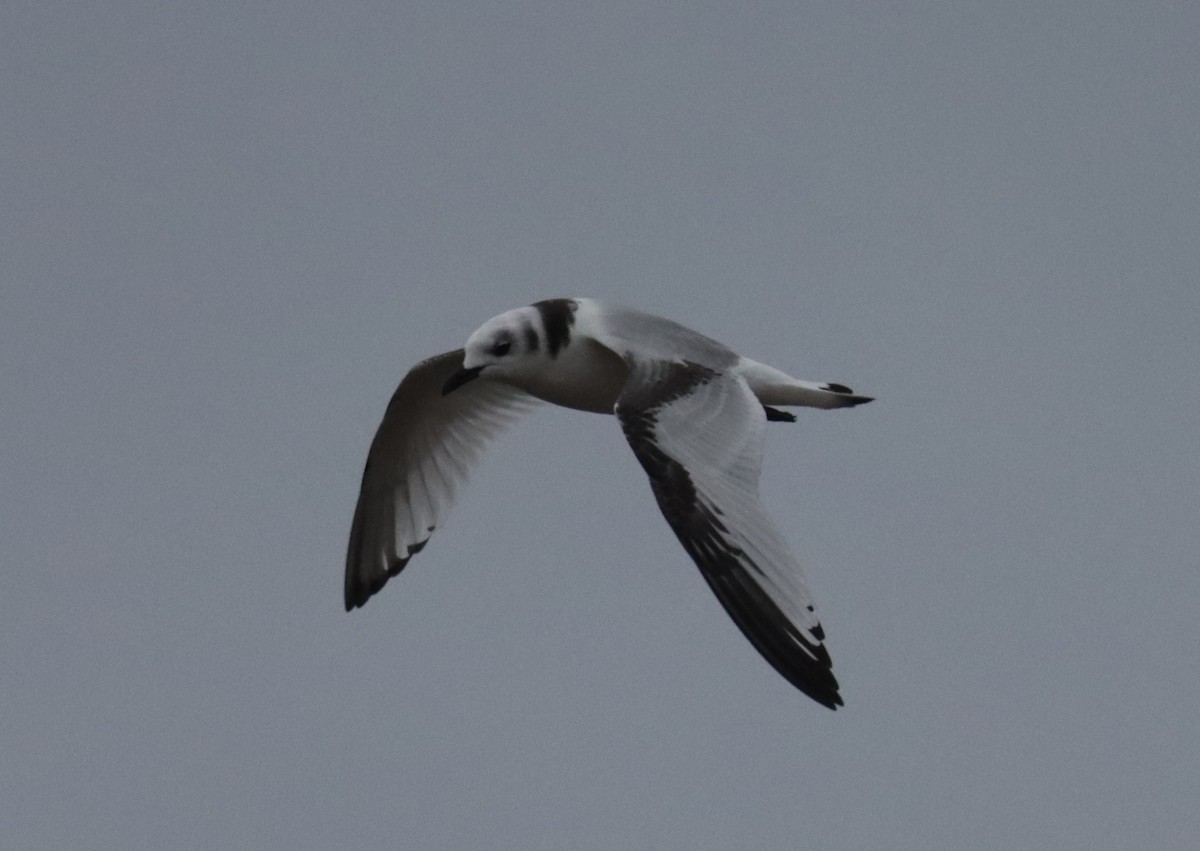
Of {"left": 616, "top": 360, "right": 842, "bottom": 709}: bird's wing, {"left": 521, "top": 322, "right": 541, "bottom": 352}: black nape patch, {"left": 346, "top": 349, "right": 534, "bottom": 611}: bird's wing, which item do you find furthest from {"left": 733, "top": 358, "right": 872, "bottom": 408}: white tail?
{"left": 346, "top": 349, "right": 534, "bottom": 611}: bird's wing

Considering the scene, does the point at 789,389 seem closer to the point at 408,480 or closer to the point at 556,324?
the point at 556,324

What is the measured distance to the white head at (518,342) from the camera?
31.3 feet

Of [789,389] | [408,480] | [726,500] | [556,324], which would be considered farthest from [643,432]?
[408,480]

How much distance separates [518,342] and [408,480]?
1.99m

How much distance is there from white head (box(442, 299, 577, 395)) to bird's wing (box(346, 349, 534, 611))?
1.56 metres

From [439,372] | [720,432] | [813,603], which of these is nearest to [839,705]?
[813,603]

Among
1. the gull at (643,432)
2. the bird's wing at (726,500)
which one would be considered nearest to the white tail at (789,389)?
the gull at (643,432)

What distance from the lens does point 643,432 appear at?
8.45 metres

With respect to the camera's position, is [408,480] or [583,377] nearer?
[583,377]

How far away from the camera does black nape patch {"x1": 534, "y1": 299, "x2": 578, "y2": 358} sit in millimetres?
9539

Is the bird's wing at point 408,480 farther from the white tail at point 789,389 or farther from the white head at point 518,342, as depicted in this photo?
the white tail at point 789,389

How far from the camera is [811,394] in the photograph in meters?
10.0

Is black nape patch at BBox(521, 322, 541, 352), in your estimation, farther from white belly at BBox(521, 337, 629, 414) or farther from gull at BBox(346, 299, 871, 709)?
white belly at BBox(521, 337, 629, 414)

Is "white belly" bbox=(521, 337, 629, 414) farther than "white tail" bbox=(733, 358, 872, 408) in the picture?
No
